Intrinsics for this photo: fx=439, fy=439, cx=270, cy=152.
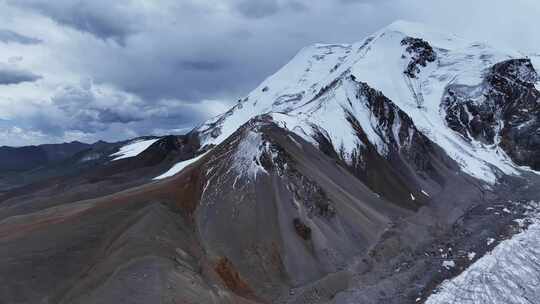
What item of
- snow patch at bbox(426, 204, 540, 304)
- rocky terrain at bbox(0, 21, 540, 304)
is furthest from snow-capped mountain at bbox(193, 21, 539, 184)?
snow patch at bbox(426, 204, 540, 304)

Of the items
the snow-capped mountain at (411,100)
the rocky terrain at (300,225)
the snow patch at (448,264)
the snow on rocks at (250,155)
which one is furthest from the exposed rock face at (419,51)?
the snow patch at (448,264)

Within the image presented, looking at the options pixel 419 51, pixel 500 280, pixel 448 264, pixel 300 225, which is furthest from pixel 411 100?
pixel 500 280

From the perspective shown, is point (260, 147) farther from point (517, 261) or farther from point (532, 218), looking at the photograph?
point (532, 218)

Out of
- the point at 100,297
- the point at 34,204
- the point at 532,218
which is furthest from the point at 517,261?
the point at 34,204

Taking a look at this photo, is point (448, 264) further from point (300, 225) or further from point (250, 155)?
point (250, 155)

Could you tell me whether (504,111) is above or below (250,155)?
below

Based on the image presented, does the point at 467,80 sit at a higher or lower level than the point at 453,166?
higher
